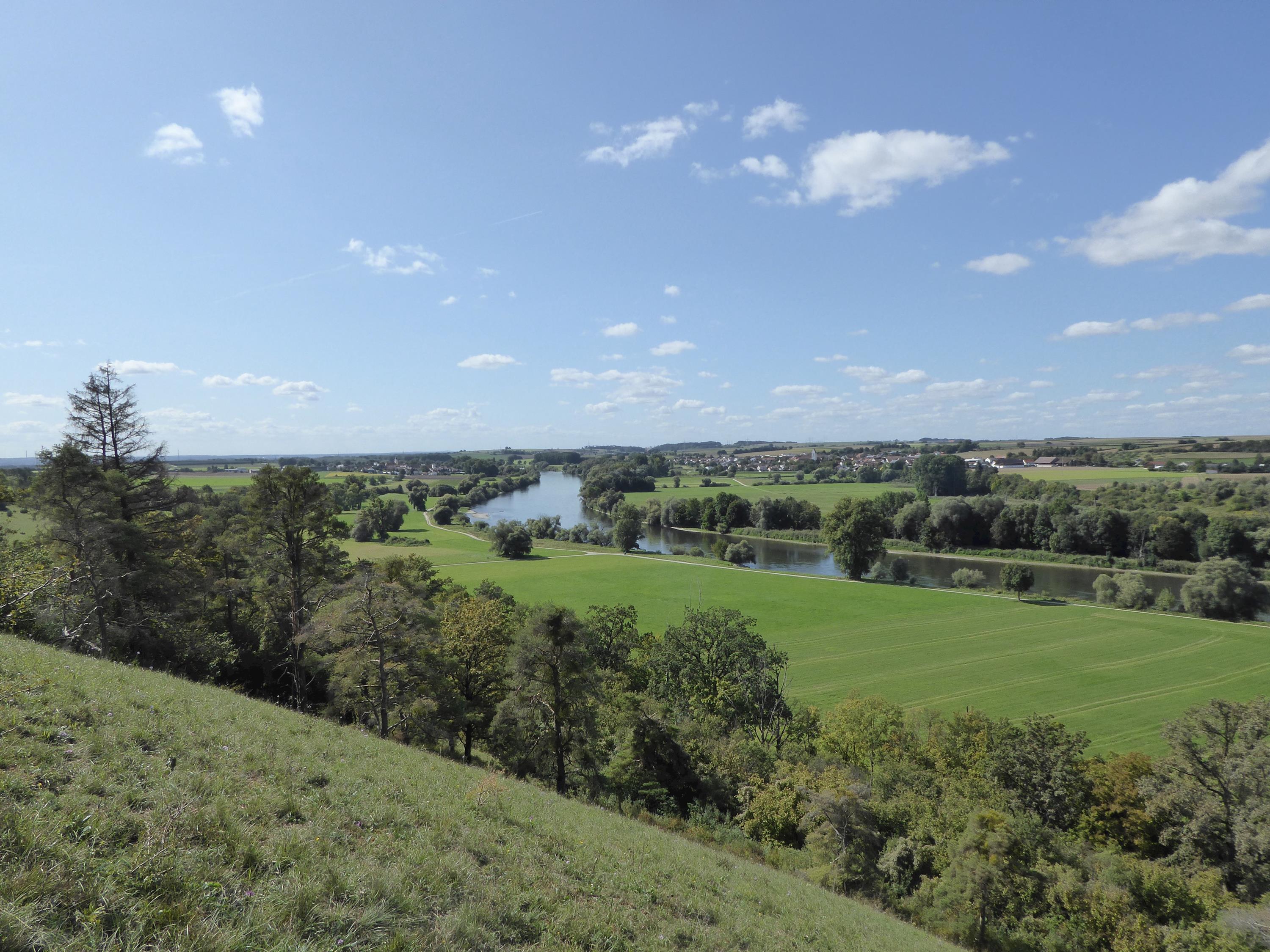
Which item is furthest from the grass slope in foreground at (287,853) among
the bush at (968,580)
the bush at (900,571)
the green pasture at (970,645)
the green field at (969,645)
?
the bush at (900,571)

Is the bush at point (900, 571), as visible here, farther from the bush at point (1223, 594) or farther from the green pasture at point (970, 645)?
the bush at point (1223, 594)

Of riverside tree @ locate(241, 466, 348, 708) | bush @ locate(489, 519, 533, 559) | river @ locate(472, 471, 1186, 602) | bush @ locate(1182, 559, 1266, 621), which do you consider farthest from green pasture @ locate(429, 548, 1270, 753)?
riverside tree @ locate(241, 466, 348, 708)

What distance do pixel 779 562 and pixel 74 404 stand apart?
78.8 m

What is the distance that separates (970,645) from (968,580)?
24.7m

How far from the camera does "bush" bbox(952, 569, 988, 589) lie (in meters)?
67.4

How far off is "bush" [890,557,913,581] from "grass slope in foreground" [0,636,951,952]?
224ft

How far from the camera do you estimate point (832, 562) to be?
278ft

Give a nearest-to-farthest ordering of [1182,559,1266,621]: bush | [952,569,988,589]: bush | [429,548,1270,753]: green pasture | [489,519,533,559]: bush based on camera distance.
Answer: [429,548,1270,753]: green pasture, [1182,559,1266,621]: bush, [952,569,988,589]: bush, [489,519,533,559]: bush

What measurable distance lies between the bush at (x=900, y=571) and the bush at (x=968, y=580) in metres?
5.68

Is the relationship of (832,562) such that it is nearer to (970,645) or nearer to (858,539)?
(858,539)

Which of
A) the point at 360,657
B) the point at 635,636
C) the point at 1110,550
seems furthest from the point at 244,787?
the point at 1110,550

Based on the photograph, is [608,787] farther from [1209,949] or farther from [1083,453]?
[1083,453]

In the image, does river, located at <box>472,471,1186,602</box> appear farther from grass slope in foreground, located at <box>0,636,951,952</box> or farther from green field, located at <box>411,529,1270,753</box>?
grass slope in foreground, located at <box>0,636,951,952</box>

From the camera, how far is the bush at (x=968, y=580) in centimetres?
6738
